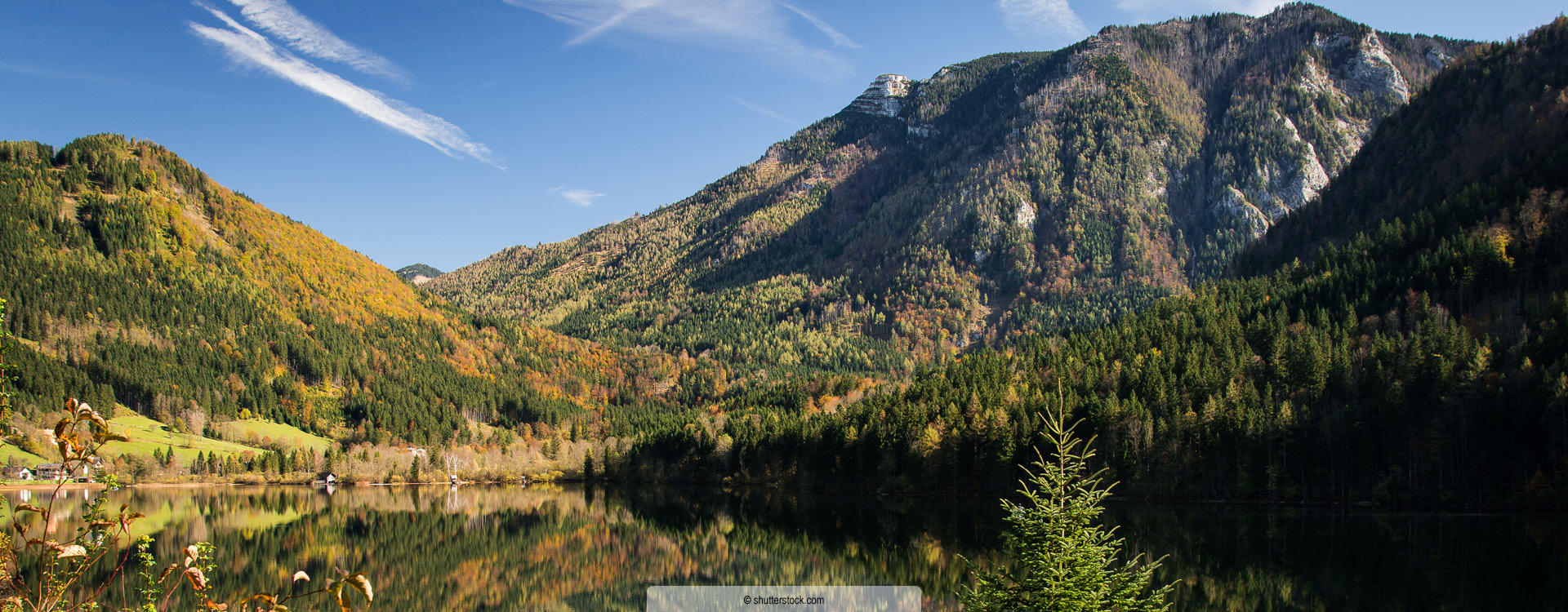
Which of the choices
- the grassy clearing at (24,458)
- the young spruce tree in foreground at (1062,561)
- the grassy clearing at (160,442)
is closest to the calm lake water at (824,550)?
the grassy clearing at (24,458)

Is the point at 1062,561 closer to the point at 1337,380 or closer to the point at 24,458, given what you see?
the point at 1337,380

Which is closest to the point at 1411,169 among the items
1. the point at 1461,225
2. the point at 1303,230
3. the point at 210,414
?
the point at 1303,230

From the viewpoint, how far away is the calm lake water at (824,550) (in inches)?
2151

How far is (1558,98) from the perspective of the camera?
152875 mm

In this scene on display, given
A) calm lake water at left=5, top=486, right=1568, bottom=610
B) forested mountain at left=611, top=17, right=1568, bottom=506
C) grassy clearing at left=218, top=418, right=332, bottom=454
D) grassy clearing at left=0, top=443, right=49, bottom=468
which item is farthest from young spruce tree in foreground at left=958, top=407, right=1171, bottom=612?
grassy clearing at left=218, top=418, right=332, bottom=454

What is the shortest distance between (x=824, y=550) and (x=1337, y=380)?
66.0 meters

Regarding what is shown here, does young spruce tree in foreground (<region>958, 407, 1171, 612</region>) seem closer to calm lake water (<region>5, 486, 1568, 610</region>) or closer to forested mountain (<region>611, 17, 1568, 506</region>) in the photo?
calm lake water (<region>5, 486, 1568, 610</region>)

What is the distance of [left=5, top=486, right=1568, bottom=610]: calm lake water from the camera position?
54.6 meters

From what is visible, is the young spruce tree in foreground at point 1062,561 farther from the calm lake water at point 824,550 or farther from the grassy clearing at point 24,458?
the grassy clearing at point 24,458

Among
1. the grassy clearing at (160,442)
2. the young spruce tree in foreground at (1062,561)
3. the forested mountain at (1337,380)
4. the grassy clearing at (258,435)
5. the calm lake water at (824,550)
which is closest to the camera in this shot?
the young spruce tree in foreground at (1062,561)

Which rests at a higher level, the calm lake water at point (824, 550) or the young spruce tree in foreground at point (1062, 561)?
the young spruce tree in foreground at point (1062, 561)

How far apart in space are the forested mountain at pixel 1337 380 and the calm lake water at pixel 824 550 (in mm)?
7418

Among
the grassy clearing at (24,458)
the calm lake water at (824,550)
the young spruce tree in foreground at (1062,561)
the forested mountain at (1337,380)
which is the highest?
the forested mountain at (1337,380)

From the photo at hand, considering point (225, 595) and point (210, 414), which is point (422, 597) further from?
point (210, 414)
